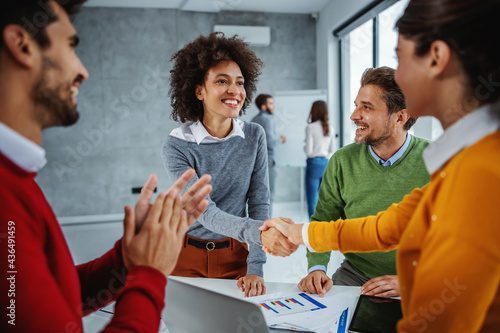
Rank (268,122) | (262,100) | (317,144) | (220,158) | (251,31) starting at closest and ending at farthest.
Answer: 1. (220,158)
2. (317,144)
3. (268,122)
4. (262,100)
5. (251,31)

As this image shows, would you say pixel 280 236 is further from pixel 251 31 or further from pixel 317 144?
pixel 251 31

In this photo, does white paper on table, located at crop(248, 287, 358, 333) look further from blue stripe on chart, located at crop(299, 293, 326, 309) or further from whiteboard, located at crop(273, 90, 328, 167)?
whiteboard, located at crop(273, 90, 328, 167)

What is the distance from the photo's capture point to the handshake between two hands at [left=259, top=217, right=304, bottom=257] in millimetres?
1397

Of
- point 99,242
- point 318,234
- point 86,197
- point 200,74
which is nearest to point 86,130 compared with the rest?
point 86,197

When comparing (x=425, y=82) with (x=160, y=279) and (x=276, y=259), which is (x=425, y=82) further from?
(x=276, y=259)

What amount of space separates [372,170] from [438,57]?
994 millimetres

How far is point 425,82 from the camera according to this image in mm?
860

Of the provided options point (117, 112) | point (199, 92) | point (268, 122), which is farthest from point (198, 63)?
point (117, 112)

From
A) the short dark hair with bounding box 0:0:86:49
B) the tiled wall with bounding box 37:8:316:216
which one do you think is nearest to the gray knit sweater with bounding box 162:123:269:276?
the short dark hair with bounding box 0:0:86:49

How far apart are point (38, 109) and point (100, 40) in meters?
5.64

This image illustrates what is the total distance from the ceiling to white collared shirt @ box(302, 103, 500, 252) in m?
5.45

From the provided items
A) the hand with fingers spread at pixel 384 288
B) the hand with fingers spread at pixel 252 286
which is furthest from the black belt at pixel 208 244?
the hand with fingers spread at pixel 384 288

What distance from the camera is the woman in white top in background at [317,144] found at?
5.07m

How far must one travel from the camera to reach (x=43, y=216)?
725mm
